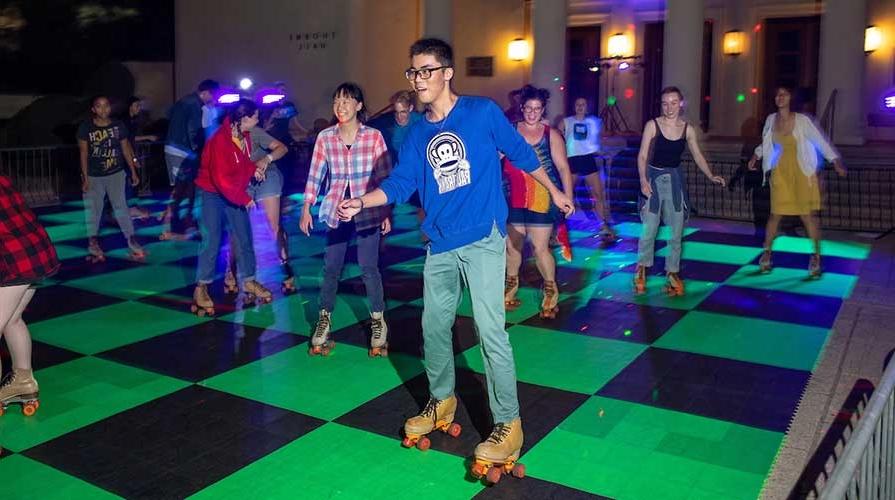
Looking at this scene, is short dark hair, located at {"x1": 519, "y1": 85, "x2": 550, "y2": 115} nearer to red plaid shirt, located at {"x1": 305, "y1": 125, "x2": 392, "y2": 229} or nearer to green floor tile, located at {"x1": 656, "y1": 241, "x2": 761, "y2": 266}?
red plaid shirt, located at {"x1": 305, "y1": 125, "x2": 392, "y2": 229}

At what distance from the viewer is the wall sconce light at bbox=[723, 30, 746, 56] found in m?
20.7

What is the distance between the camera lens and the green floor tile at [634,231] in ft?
40.9

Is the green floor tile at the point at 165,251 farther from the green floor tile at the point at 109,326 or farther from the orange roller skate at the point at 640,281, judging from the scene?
the orange roller skate at the point at 640,281

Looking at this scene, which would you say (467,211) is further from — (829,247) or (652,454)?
→ (829,247)

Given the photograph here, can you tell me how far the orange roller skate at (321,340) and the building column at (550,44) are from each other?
1176 cm

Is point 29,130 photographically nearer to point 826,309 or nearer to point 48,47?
point 48,47

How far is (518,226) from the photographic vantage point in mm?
7809

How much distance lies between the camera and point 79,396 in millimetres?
5711

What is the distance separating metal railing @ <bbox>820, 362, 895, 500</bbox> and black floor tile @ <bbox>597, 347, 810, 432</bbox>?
1.77 m

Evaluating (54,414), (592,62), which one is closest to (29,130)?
(592,62)

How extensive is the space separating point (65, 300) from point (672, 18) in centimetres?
1251

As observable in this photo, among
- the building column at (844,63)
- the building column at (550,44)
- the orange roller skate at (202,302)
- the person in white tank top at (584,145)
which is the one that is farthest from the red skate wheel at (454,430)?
the building column at (844,63)

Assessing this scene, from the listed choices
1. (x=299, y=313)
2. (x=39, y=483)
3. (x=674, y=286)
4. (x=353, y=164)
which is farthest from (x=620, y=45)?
(x=39, y=483)

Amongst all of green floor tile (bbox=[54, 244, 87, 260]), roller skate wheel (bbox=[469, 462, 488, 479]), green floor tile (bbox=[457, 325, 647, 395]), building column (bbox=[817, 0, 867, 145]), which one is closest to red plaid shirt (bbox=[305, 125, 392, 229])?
green floor tile (bbox=[457, 325, 647, 395])
